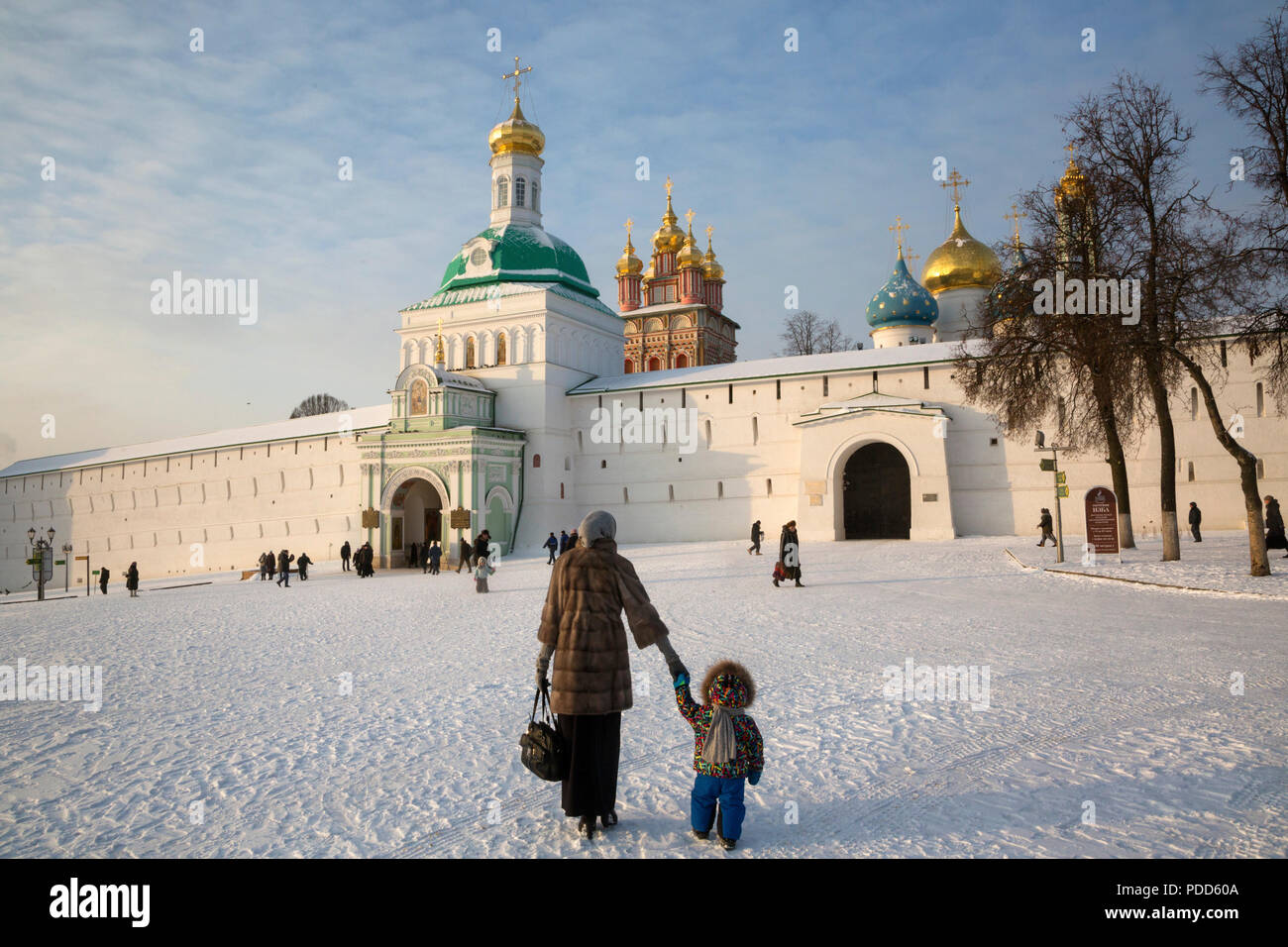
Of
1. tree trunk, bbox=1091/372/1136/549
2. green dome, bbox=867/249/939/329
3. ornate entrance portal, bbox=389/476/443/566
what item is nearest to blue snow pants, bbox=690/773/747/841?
tree trunk, bbox=1091/372/1136/549

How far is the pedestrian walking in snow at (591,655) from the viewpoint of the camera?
4.06 metres

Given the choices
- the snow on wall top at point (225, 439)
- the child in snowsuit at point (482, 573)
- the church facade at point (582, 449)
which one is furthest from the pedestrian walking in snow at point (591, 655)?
the snow on wall top at point (225, 439)

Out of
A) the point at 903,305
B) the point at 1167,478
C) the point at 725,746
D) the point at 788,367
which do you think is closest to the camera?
the point at 725,746

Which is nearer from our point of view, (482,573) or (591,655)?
(591,655)

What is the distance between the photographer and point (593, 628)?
13.5 feet

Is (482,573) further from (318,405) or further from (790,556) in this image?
(318,405)

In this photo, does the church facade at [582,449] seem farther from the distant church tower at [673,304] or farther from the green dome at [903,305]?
the distant church tower at [673,304]

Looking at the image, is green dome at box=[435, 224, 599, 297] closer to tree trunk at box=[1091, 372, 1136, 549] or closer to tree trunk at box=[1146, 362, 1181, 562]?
→ tree trunk at box=[1091, 372, 1136, 549]

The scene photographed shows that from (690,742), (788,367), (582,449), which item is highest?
(788,367)

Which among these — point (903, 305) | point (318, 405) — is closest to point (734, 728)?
Answer: point (903, 305)

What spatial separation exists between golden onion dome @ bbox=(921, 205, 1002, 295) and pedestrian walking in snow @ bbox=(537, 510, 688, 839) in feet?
120

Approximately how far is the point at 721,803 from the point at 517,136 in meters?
37.3

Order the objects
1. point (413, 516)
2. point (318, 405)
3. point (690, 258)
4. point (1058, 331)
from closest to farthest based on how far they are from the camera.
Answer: point (1058, 331)
point (413, 516)
point (690, 258)
point (318, 405)
